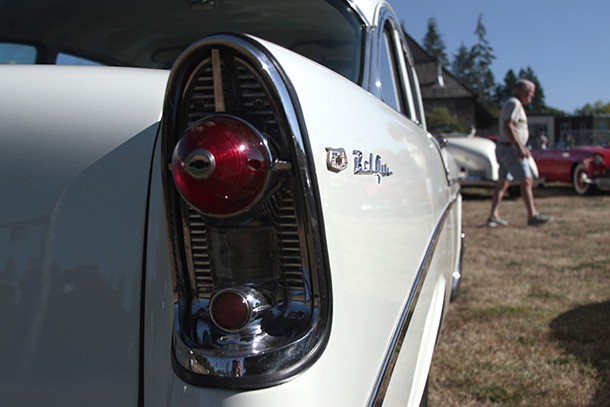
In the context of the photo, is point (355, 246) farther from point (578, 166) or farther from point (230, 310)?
point (578, 166)

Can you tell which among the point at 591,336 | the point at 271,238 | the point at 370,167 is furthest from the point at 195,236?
the point at 591,336

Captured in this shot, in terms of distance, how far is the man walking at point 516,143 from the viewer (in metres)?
6.93

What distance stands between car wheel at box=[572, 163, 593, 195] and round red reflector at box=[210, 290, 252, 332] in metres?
12.1

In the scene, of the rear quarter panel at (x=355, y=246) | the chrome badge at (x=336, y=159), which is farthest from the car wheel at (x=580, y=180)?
the chrome badge at (x=336, y=159)

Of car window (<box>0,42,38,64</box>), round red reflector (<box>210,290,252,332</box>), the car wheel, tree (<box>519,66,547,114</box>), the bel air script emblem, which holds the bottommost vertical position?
the car wheel

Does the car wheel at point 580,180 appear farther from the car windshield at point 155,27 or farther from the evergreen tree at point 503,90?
the evergreen tree at point 503,90

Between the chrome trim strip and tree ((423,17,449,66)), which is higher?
tree ((423,17,449,66))

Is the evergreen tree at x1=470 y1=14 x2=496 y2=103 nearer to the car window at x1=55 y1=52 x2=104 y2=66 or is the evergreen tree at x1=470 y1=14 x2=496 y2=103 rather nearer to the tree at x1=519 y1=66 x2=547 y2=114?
the tree at x1=519 y1=66 x2=547 y2=114

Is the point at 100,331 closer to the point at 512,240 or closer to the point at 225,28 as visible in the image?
the point at 225,28

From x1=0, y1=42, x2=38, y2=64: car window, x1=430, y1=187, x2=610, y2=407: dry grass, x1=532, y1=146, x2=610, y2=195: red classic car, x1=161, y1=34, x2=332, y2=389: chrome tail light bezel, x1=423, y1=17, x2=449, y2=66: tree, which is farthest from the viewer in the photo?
x1=423, y1=17, x2=449, y2=66: tree

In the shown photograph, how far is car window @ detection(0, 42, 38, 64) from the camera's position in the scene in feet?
7.60

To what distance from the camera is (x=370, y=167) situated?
1.24 meters

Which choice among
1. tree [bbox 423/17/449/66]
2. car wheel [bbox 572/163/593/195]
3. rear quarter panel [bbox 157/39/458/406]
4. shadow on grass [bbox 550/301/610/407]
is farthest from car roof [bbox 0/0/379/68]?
tree [bbox 423/17/449/66]

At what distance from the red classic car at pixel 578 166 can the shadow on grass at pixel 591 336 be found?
8.37 metres
